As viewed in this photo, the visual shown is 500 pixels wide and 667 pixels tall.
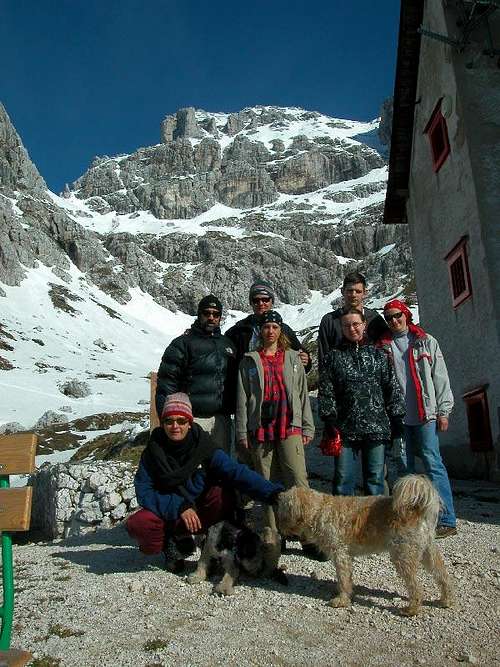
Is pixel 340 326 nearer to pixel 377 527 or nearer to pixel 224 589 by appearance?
pixel 377 527

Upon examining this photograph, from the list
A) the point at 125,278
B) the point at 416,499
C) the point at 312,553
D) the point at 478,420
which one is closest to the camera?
the point at 416,499

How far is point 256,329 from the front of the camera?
7129mm

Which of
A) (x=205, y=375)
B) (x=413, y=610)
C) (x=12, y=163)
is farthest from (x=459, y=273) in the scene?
(x=12, y=163)

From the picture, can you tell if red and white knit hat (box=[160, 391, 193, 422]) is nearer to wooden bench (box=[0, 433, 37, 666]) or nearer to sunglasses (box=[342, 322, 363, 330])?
wooden bench (box=[0, 433, 37, 666])

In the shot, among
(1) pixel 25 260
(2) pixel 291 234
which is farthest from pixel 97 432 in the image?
(2) pixel 291 234

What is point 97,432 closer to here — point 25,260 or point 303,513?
point 303,513

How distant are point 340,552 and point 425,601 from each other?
37.5 inches

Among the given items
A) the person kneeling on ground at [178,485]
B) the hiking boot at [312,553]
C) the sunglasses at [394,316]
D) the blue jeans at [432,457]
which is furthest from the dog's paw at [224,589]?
the sunglasses at [394,316]

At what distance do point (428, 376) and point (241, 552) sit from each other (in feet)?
10.9

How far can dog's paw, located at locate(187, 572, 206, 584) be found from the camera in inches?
219

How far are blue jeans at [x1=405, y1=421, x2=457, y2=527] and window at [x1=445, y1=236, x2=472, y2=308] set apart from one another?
625cm

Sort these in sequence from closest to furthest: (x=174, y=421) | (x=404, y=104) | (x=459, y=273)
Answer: (x=174, y=421) < (x=459, y=273) < (x=404, y=104)

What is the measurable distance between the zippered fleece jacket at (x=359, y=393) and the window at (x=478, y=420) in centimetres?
609

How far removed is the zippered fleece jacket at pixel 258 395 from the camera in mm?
6145
